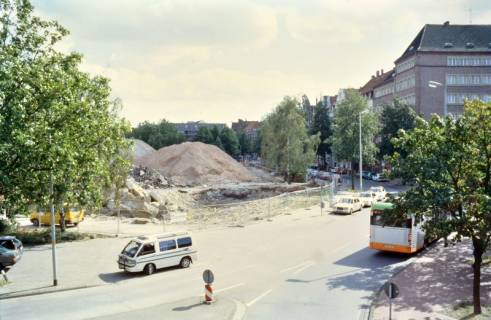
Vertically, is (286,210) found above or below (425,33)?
below

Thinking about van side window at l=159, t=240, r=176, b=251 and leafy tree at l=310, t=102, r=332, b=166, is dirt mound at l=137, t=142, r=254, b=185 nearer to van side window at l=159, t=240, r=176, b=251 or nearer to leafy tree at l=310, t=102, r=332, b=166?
leafy tree at l=310, t=102, r=332, b=166

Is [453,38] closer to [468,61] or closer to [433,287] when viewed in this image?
[468,61]

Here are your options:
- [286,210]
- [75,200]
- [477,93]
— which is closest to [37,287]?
[75,200]

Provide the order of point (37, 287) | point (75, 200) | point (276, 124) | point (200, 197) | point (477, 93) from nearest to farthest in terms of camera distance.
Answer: point (37, 287) < point (75, 200) < point (200, 197) < point (276, 124) < point (477, 93)

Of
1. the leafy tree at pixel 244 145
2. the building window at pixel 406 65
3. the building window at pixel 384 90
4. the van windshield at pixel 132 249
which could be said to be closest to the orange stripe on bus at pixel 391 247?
the van windshield at pixel 132 249

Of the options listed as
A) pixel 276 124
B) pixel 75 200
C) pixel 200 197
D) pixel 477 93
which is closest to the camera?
pixel 75 200

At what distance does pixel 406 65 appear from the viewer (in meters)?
81.4

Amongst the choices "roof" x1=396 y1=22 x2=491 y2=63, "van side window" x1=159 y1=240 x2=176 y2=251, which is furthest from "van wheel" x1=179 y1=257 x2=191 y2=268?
"roof" x1=396 y1=22 x2=491 y2=63

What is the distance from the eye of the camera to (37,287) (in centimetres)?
1867

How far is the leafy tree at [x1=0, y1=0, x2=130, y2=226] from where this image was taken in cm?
1628

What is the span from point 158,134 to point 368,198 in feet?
288

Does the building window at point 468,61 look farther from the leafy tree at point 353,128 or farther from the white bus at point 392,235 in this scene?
the white bus at point 392,235

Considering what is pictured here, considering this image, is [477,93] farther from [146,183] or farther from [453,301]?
[453,301]

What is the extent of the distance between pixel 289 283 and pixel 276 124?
49.4 metres
